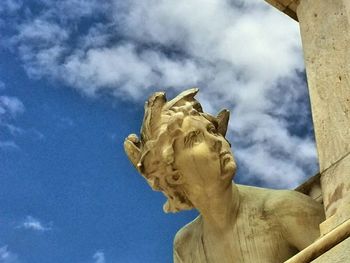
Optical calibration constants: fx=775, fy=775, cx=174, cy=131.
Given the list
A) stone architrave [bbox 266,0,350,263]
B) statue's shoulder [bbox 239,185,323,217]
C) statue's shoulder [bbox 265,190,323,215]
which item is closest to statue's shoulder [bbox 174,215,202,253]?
statue's shoulder [bbox 239,185,323,217]

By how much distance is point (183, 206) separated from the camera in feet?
16.4

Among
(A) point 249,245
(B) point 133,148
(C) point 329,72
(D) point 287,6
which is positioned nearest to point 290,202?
(A) point 249,245

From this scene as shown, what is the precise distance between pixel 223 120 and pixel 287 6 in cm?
120

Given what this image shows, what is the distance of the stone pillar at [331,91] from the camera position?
4.32m

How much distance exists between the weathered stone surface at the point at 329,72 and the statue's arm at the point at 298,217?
0.96 ft

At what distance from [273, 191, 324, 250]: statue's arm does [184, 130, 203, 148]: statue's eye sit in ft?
2.03

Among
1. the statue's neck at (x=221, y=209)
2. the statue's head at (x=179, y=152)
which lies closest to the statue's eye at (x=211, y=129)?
the statue's head at (x=179, y=152)

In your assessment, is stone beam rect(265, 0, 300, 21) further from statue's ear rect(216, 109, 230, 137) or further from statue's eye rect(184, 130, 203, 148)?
statue's eye rect(184, 130, 203, 148)

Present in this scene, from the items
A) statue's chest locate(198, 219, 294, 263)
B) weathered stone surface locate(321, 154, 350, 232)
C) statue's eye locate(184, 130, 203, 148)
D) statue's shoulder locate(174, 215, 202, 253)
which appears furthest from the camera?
statue's shoulder locate(174, 215, 202, 253)

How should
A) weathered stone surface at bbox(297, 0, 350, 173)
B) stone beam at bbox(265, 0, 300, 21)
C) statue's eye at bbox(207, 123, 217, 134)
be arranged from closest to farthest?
weathered stone surface at bbox(297, 0, 350, 173) < statue's eye at bbox(207, 123, 217, 134) < stone beam at bbox(265, 0, 300, 21)

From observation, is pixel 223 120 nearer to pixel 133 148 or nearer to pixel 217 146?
pixel 217 146

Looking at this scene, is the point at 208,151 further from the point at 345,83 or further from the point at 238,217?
the point at 345,83

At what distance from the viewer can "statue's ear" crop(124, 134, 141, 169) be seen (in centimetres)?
502

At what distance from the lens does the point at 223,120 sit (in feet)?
16.9
